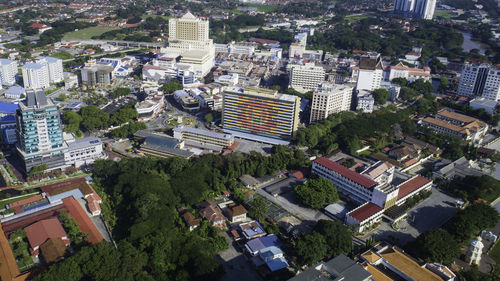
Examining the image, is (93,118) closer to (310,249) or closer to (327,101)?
(327,101)

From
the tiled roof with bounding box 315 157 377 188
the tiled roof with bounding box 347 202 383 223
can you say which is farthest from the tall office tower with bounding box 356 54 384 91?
the tiled roof with bounding box 347 202 383 223

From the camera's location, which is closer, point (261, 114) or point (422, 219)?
point (422, 219)

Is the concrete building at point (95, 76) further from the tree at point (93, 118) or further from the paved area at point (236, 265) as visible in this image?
the paved area at point (236, 265)

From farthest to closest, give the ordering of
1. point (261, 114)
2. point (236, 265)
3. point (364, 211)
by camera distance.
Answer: point (261, 114) → point (364, 211) → point (236, 265)

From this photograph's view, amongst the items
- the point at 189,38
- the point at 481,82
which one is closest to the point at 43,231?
the point at 189,38

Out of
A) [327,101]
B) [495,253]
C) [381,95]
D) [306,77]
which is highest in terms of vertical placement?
[306,77]

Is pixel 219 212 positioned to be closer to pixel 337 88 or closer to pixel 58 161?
pixel 58 161

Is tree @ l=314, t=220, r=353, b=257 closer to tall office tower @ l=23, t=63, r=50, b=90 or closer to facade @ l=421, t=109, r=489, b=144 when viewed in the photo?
facade @ l=421, t=109, r=489, b=144

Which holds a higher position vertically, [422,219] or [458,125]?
[458,125]
